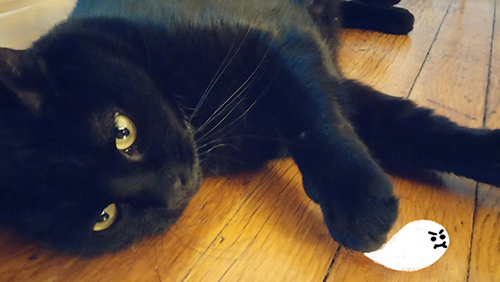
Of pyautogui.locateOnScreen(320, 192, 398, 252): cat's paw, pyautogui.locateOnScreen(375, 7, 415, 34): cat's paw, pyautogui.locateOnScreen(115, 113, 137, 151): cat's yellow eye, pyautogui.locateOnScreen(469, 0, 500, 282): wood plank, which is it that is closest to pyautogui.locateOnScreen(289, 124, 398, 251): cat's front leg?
pyautogui.locateOnScreen(320, 192, 398, 252): cat's paw

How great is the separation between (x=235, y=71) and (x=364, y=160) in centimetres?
30

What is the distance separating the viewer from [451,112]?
38.7 inches

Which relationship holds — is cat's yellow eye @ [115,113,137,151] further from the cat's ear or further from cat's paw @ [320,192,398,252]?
cat's paw @ [320,192,398,252]

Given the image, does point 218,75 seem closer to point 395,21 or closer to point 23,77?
point 23,77

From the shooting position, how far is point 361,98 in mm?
896

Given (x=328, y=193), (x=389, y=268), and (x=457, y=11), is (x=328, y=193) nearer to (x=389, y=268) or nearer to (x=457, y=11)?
(x=389, y=268)

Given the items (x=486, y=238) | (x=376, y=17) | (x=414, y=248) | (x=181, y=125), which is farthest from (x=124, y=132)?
(x=376, y=17)

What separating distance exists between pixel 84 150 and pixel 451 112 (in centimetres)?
85

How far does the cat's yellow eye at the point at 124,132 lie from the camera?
630 millimetres

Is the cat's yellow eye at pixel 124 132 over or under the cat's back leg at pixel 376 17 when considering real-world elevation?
over

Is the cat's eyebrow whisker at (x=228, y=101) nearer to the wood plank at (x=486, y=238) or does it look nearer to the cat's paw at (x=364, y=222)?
the cat's paw at (x=364, y=222)

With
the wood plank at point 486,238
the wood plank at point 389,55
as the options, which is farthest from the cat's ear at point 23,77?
the wood plank at point 389,55

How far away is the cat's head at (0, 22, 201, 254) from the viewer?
59 cm

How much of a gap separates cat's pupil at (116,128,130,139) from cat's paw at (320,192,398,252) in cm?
36
